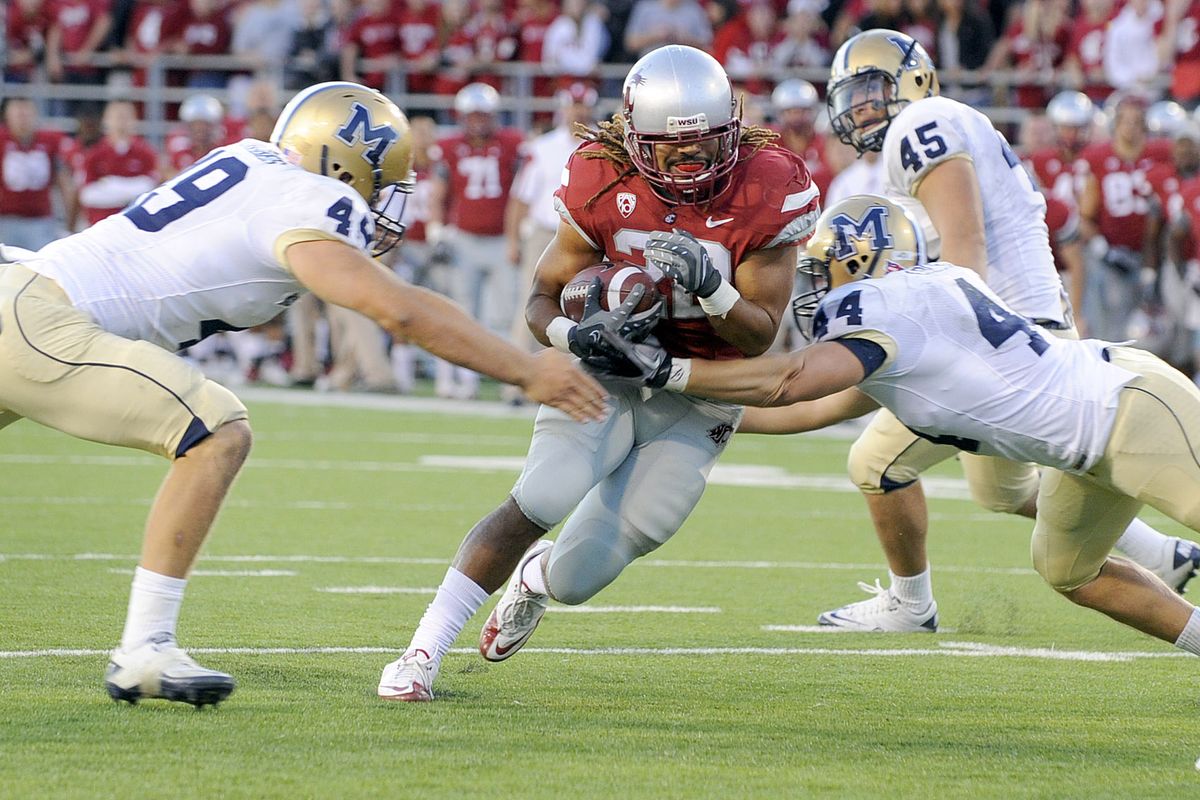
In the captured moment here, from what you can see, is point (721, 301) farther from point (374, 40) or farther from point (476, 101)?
point (374, 40)

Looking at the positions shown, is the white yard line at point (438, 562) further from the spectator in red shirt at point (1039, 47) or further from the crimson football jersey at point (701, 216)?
the spectator in red shirt at point (1039, 47)

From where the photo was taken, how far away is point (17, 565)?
5781 millimetres

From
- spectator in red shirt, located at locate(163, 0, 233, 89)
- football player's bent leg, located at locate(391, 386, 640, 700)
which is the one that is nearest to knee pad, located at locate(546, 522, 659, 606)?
football player's bent leg, located at locate(391, 386, 640, 700)

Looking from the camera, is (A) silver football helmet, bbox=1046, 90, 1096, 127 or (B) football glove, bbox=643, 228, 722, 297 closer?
(B) football glove, bbox=643, 228, 722, 297

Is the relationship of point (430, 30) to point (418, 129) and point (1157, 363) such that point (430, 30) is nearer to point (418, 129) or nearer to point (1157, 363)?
point (418, 129)

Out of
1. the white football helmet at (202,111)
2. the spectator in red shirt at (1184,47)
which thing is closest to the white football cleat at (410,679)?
the white football helmet at (202,111)

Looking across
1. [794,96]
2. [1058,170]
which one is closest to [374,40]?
[794,96]

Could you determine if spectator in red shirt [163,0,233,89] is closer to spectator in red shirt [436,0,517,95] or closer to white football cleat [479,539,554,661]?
spectator in red shirt [436,0,517,95]

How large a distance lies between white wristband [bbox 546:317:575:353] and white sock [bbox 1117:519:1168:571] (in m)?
2.02

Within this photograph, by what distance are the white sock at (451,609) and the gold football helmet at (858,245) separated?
102 cm

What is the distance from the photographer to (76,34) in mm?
14750

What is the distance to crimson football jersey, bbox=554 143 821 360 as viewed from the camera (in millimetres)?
4059

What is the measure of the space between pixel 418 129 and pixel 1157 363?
31.9 ft

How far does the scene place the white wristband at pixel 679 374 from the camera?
3861mm
